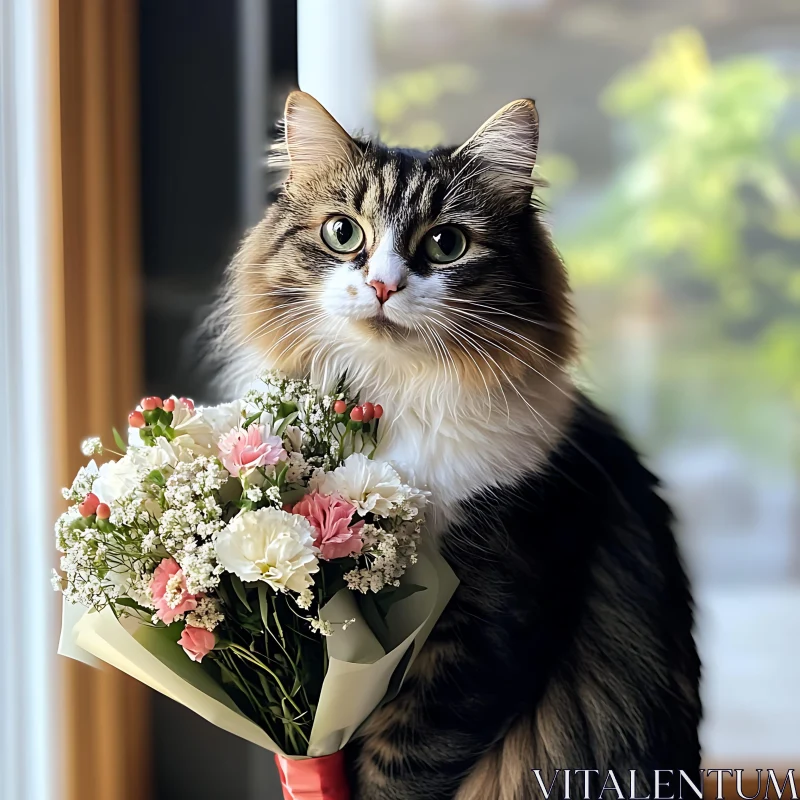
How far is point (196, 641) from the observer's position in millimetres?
759

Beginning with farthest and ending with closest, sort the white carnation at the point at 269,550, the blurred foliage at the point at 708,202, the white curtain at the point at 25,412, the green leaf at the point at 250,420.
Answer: the blurred foliage at the point at 708,202 < the white curtain at the point at 25,412 < the green leaf at the point at 250,420 < the white carnation at the point at 269,550

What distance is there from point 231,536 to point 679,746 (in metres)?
0.69

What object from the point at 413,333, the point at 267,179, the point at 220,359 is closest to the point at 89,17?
the point at 267,179

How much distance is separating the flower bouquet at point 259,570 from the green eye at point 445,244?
0.20m

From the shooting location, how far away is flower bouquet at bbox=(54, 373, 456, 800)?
751 mm

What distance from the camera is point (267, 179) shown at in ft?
4.10

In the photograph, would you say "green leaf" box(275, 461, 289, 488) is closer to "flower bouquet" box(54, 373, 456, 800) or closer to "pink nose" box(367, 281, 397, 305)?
"flower bouquet" box(54, 373, 456, 800)

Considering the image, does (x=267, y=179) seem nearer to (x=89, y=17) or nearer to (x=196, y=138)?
(x=196, y=138)

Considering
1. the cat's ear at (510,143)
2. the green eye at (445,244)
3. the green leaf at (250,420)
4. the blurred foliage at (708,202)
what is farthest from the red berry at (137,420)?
the blurred foliage at (708,202)

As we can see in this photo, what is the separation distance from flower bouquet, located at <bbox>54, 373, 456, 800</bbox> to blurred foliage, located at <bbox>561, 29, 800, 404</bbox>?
23.0 inches

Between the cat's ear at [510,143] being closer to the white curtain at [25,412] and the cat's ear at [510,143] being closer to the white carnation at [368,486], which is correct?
the white carnation at [368,486]

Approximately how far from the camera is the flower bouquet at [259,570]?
751mm

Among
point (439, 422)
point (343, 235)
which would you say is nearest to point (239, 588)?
point (439, 422)

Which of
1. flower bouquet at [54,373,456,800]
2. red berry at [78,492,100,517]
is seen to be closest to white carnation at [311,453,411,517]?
flower bouquet at [54,373,456,800]
